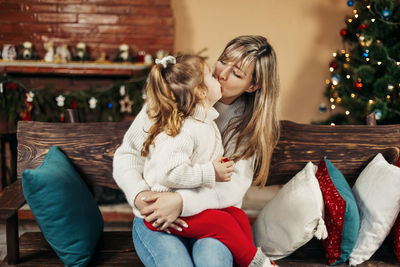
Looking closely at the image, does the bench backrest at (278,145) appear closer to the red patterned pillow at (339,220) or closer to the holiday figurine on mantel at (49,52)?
the red patterned pillow at (339,220)

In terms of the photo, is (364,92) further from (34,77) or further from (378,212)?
(34,77)

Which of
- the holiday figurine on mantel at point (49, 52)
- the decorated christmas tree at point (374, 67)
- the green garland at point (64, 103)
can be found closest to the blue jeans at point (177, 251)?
the decorated christmas tree at point (374, 67)

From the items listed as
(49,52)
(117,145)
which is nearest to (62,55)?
(49,52)

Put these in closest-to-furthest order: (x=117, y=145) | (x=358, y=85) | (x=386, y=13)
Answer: (x=117, y=145), (x=386, y=13), (x=358, y=85)

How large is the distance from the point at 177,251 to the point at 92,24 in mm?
2776

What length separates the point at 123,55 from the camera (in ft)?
11.1

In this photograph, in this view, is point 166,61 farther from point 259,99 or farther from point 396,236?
point 396,236

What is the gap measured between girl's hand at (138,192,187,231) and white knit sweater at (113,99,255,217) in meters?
0.03

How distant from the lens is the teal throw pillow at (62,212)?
3.94 ft

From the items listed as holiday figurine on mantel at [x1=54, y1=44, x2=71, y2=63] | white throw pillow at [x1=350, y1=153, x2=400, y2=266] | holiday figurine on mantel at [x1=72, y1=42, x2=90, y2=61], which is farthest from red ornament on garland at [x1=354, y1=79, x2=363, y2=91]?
holiday figurine on mantel at [x1=54, y1=44, x2=71, y2=63]

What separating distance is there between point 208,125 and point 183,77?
0.62 ft

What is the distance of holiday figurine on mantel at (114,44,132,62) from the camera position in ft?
11.1

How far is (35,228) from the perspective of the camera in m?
2.94

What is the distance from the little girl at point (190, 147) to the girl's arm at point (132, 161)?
0.04m
